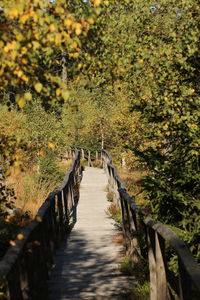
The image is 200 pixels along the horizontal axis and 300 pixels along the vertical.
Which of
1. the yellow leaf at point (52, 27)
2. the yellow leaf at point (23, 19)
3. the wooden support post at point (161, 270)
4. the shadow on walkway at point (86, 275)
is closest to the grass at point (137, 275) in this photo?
the shadow on walkway at point (86, 275)

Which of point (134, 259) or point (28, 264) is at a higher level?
point (28, 264)

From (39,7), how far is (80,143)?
4168 centimetres

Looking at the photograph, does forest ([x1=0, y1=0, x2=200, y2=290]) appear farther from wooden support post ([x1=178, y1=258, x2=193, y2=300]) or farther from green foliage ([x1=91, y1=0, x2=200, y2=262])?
wooden support post ([x1=178, y1=258, x2=193, y2=300])

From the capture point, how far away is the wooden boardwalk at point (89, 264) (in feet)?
23.7

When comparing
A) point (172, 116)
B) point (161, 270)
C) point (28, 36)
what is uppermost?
point (28, 36)

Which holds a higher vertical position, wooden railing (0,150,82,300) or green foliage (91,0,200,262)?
green foliage (91,0,200,262)

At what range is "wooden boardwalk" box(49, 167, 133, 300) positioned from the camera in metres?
7.24

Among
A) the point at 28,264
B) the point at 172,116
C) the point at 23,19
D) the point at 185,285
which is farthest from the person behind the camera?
the point at 172,116

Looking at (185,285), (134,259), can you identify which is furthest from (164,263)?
(134,259)

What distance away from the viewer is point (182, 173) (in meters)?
7.95

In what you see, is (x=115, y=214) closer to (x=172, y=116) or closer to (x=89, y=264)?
(x=89, y=264)

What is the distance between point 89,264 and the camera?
9.15m

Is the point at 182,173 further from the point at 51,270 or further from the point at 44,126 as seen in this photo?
the point at 44,126

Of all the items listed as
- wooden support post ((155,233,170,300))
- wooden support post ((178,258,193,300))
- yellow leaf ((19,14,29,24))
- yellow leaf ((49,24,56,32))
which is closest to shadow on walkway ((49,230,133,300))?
wooden support post ((155,233,170,300))
